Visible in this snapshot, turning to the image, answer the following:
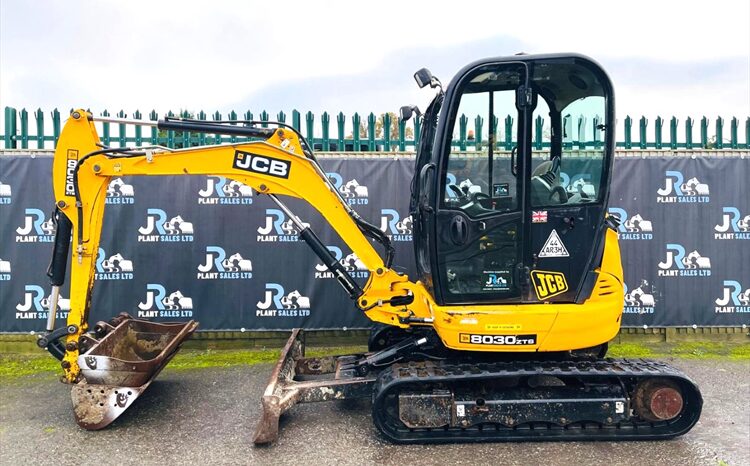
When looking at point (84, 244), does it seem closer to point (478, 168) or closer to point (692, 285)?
point (478, 168)

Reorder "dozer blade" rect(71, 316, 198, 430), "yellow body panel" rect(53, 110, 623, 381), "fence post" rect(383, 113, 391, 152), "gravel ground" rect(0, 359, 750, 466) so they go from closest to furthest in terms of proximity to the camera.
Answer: "gravel ground" rect(0, 359, 750, 466)
"dozer blade" rect(71, 316, 198, 430)
"yellow body panel" rect(53, 110, 623, 381)
"fence post" rect(383, 113, 391, 152)

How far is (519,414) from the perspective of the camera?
386cm

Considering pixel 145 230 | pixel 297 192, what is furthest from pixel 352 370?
pixel 145 230

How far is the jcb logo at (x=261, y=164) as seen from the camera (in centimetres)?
437

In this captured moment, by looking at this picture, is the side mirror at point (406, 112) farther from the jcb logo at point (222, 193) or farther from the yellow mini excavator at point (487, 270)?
the jcb logo at point (222, 193)

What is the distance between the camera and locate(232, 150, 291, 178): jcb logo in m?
4.37

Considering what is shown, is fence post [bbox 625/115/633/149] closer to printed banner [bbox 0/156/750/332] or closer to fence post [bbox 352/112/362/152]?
printed banner [bbox 0/156/750/332]

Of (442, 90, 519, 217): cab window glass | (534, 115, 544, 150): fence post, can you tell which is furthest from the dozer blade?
(534, 115, 544, 150): fence post

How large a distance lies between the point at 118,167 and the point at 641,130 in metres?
5.63

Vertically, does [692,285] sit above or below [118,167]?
below

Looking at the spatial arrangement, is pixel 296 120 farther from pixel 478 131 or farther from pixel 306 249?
pixel 478 131

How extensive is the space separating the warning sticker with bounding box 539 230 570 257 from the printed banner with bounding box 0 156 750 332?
2.48m

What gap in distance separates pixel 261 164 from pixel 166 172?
76 cm

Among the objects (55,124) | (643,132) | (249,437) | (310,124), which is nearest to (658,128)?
(643,132)
